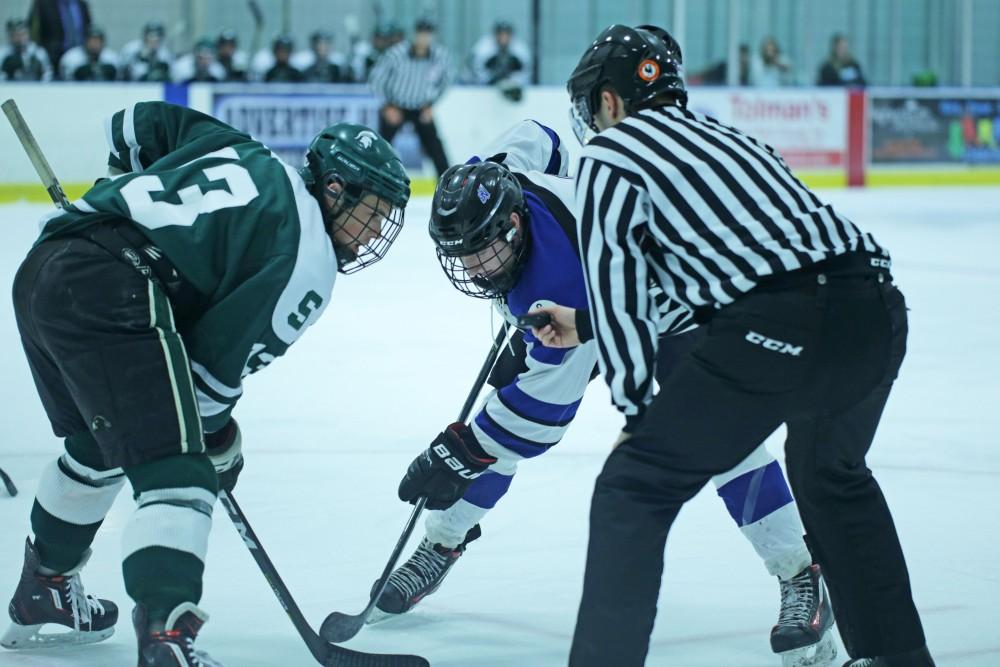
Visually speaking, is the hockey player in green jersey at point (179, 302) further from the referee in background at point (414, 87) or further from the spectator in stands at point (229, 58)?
the spectator in stands at point (229, 58)

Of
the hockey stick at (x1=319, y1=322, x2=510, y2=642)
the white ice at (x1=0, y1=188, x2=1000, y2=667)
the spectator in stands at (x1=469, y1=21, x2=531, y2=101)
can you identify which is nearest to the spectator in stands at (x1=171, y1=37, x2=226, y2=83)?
the spectator in stands at (x1=469, y1=21, x2=531, y2=101)

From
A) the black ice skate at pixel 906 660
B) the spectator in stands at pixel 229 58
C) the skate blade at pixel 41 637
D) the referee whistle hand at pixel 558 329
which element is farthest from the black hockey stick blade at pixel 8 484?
the spectator in stands at pixel 229 58

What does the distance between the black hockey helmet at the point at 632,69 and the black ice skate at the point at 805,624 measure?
2.82 ft

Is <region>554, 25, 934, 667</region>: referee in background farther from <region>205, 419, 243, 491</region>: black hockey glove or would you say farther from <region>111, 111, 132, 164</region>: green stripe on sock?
<region>111, 111, 132, 164</region>: green stripe on sock

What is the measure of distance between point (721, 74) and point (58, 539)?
1172 centimetres

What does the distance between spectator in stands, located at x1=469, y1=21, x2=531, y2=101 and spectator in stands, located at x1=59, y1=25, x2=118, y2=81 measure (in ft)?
9.67

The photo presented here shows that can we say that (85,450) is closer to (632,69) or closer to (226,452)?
(226,452)

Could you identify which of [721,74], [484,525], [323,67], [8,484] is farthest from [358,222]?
[721,74]

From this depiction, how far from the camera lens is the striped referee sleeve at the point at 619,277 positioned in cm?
178

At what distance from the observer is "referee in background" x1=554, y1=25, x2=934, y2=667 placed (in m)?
1.78

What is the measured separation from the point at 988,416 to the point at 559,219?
87.4 inches

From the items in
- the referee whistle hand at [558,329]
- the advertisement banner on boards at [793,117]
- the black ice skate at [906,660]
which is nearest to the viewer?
the black ice skate at [906,660]

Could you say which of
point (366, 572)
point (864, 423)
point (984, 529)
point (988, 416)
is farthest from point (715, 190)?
point (988, 416)

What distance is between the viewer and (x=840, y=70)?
12.7 m
